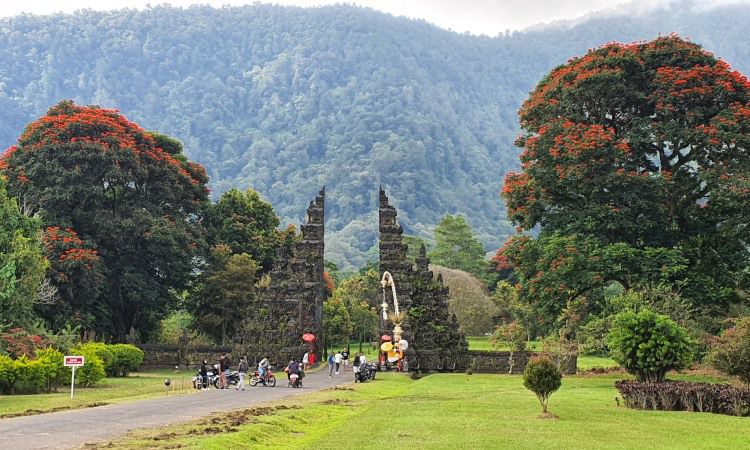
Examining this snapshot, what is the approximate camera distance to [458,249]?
113125mm

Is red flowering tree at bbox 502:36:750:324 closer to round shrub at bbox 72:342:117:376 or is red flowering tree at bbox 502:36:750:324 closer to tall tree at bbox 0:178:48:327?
round shrub at bbox 72:342:117:376

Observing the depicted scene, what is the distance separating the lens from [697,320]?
121 ft

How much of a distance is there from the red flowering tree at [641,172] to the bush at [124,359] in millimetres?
21373

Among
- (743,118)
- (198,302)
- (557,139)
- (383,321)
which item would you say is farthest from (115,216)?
(743,118)

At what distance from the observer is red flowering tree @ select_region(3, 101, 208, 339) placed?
163 ft

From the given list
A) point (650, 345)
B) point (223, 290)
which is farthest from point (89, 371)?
point (223, 290)

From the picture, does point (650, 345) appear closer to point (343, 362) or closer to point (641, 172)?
point (641, 172)

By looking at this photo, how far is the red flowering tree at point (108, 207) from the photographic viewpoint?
49531 mm

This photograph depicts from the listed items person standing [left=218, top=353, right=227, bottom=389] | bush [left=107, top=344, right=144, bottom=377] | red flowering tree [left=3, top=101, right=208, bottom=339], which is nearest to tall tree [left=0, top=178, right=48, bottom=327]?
bush [left=107, top=344, right=144, bottom=377]

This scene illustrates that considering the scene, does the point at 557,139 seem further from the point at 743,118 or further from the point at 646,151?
the point at 743,118

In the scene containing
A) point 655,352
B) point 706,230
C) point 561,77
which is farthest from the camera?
point 561,77

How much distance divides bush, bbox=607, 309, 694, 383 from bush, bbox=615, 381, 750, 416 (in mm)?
3955

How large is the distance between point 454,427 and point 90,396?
51.9ft

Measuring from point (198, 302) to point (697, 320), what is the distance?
38.9 m
